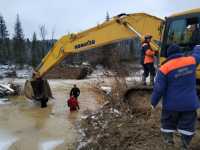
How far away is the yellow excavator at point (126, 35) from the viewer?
8.36 meters

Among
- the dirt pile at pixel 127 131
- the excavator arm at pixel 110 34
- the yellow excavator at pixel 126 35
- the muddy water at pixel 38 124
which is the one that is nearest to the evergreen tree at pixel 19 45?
the muddy water at pixel 38 124

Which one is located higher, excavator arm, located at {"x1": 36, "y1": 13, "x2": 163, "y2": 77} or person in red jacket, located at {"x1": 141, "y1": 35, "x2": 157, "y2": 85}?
excavator arm, located at {"x1": 36, "y1": 13, "x2": 163, "y2": 77}

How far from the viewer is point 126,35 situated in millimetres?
11633

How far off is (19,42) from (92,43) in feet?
223

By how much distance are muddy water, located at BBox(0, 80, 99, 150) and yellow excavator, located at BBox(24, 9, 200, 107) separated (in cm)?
92

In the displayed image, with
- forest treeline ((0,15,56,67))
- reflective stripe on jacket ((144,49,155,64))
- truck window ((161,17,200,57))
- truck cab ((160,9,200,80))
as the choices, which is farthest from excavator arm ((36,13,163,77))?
forest treeline ((0,15,56,67))

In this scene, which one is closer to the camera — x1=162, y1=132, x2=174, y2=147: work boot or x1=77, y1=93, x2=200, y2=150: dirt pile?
x1=162, y1=132, x2=174, y2=147: work boot

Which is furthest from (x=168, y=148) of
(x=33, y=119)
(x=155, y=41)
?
(x=33, y=119)

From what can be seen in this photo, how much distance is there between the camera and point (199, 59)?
20.1 feet

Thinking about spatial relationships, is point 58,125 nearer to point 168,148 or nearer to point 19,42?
point 168,148

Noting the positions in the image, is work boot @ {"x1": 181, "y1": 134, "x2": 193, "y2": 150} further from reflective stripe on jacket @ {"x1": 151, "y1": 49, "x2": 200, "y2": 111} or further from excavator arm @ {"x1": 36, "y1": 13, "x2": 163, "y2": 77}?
excavator arm @ {"x1": 36, "y1": 13, "x2": 163, "y2": 77}

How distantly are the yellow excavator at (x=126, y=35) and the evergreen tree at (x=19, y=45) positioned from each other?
51883 mm

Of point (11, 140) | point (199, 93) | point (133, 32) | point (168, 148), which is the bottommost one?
point (11, 140)

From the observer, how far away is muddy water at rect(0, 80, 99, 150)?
9.84 meters
